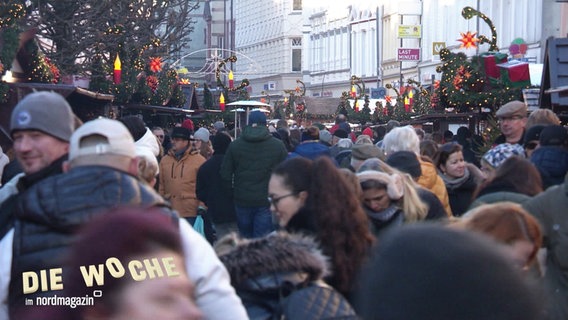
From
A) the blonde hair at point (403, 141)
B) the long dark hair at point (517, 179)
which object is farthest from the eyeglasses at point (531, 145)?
the long dark hair at point (517, 179)

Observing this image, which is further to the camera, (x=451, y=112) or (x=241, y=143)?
(x=451, y=112)

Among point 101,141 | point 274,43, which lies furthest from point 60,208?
point 274,43

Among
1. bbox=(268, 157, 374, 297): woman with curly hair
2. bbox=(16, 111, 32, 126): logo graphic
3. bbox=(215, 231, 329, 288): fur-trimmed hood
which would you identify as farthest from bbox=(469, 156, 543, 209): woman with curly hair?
bbox=(16, 111, 32, 126): logo graphic

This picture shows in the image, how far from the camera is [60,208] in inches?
131

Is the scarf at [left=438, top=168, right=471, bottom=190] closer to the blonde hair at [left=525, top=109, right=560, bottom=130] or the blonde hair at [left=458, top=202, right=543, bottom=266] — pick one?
the blonde hair at [left=525, top=109, right=560, bottom=130]

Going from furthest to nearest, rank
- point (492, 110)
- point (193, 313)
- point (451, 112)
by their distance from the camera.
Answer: point (451, 112)
point (492, 110)
point (193, 313)

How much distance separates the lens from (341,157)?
13453mm

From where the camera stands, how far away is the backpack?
364 centimetres

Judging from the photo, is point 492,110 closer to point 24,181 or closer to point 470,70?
point 470,70

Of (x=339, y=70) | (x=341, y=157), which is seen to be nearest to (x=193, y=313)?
(x=341, y=157)

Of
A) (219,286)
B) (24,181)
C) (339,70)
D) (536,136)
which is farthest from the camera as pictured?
(339,70)

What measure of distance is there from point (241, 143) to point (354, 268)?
298 inches

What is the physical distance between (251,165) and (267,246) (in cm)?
828

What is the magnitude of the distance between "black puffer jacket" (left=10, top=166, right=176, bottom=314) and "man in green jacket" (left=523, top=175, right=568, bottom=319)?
296 cm
